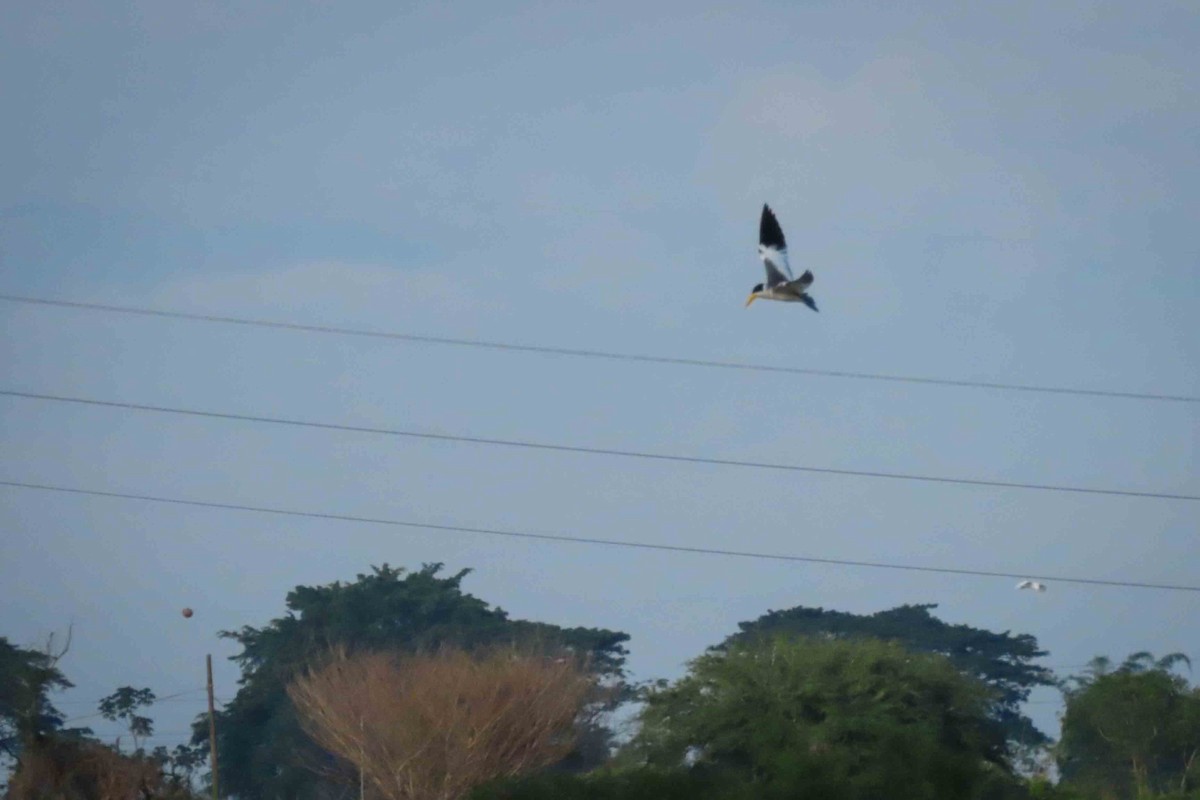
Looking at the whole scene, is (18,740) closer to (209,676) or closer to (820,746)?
(209,676)

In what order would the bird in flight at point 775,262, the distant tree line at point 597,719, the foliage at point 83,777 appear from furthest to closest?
the foliage at point 83,777
the distant tree line at point 597,719
the bird in flight at point 775,262

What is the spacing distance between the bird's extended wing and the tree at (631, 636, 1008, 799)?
9595 mm

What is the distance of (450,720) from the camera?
142 feet

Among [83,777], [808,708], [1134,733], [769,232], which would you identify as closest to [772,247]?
[769,232]

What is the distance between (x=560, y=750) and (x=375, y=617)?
21.4 m

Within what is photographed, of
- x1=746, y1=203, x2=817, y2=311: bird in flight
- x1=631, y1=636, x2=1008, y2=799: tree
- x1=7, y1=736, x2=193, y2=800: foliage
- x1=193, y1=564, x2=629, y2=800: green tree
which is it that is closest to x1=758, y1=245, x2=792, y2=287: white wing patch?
x1=746, y1=203, x2=817, y2=311: bird in flight

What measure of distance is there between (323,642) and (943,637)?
82.3ft

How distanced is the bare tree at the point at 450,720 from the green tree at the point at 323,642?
395 inches

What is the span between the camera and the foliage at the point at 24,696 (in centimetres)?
4238

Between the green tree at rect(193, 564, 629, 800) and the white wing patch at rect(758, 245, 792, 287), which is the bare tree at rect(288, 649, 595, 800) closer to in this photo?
the green tree at rect(193, 564, 629, 800)

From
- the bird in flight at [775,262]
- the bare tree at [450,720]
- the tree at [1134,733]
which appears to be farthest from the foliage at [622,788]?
the tree at [1134,733]

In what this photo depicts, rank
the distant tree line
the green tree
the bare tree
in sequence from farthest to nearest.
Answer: the green tree, the bare tree, the distant tree line

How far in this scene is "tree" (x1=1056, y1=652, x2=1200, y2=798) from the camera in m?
46.8

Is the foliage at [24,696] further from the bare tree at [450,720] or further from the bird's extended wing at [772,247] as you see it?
the bird's extended wing at [772,247]
